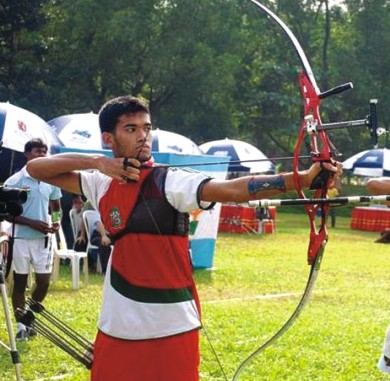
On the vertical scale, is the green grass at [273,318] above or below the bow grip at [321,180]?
below

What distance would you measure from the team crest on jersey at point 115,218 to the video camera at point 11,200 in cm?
79

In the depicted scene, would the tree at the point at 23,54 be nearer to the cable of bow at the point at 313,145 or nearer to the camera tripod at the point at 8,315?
the camera tripod at the point at 8,315

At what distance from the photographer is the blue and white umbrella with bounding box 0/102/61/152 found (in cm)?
1005

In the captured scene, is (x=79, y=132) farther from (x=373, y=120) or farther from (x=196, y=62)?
(x=196, y=62)

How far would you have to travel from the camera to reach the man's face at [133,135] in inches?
119

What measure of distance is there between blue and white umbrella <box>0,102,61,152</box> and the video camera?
6.36 m

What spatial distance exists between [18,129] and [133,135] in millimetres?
7576

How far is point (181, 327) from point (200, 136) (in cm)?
3011

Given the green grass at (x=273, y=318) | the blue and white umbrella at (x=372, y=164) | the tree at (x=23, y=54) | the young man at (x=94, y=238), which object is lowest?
the green grass at (x=273, y=318)

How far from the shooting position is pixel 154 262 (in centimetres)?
289

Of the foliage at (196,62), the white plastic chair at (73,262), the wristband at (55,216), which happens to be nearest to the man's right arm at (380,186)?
the wristband at (55,216)

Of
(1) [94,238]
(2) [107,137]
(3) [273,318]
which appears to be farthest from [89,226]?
(2) [107,137]

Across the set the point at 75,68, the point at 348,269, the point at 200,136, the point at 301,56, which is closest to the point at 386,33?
the point at 200,136

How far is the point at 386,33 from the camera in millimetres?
31984
